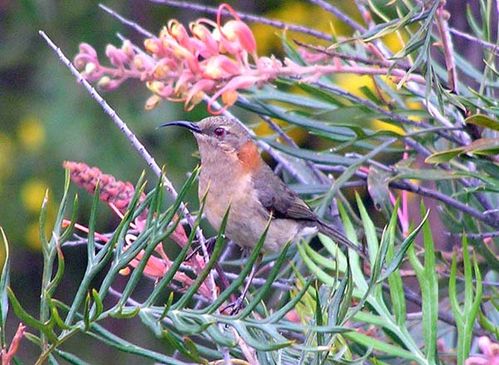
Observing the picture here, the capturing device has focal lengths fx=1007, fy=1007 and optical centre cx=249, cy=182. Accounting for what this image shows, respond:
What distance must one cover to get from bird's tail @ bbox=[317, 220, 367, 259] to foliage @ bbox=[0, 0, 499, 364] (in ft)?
0.07

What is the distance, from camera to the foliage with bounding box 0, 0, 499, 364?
162 cm

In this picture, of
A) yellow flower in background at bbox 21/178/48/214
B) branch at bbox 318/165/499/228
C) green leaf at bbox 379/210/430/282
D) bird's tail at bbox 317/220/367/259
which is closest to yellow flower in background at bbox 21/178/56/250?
yellow flower in background at bbox 21/178/48/214

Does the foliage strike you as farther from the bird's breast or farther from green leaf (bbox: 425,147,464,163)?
the bird's breast

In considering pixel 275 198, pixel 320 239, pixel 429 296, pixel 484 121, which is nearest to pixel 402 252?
pixel 429 296

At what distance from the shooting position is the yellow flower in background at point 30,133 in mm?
6324

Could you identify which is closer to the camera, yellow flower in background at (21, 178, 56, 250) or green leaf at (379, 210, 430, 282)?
green leaf at (379, 210, 430, 282)

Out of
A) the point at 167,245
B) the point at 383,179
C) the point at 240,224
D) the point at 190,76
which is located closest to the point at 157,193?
the point at 190,76

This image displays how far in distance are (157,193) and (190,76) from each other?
0.76 m

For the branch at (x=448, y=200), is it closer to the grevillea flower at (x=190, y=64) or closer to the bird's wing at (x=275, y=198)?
the grevillea flower at (x=190, y=64)

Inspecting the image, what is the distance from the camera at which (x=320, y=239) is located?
A: 2480mm

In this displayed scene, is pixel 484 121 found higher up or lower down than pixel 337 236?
higher up

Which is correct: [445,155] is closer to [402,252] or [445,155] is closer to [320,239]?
[320,239]

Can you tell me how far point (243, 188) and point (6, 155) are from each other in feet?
11.4

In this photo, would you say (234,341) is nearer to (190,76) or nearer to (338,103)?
(190,76)
